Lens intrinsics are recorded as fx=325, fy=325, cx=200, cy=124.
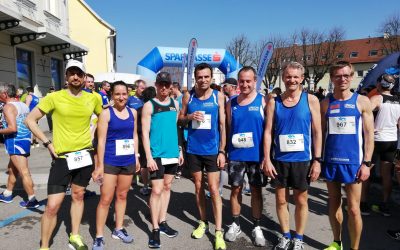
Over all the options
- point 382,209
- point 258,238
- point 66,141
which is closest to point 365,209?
point 382,209

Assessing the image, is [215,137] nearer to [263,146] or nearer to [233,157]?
[233,157]

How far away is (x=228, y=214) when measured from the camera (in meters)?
4.64

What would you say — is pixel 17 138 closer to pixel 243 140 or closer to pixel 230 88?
pixel 243 140

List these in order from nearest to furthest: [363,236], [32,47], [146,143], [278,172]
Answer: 1. [278,172]
2. [146,143]
3. [363,236]
4. [32,47]

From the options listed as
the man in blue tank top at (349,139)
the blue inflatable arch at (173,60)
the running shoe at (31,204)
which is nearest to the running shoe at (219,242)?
the man in blue tank top at (349,139)

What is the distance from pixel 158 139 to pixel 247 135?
99 centimetres

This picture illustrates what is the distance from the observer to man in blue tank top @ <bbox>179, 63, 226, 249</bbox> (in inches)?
141

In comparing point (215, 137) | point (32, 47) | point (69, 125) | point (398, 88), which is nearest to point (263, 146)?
point (215, 137)

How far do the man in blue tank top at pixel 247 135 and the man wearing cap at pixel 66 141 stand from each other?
154 cm

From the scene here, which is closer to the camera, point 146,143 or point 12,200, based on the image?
point 146,143

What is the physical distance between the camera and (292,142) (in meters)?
3.20

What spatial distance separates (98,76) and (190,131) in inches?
569

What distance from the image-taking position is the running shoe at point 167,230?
386 cm

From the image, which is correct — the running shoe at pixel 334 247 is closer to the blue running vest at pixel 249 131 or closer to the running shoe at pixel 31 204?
the blue running vest at pixel 249 131
